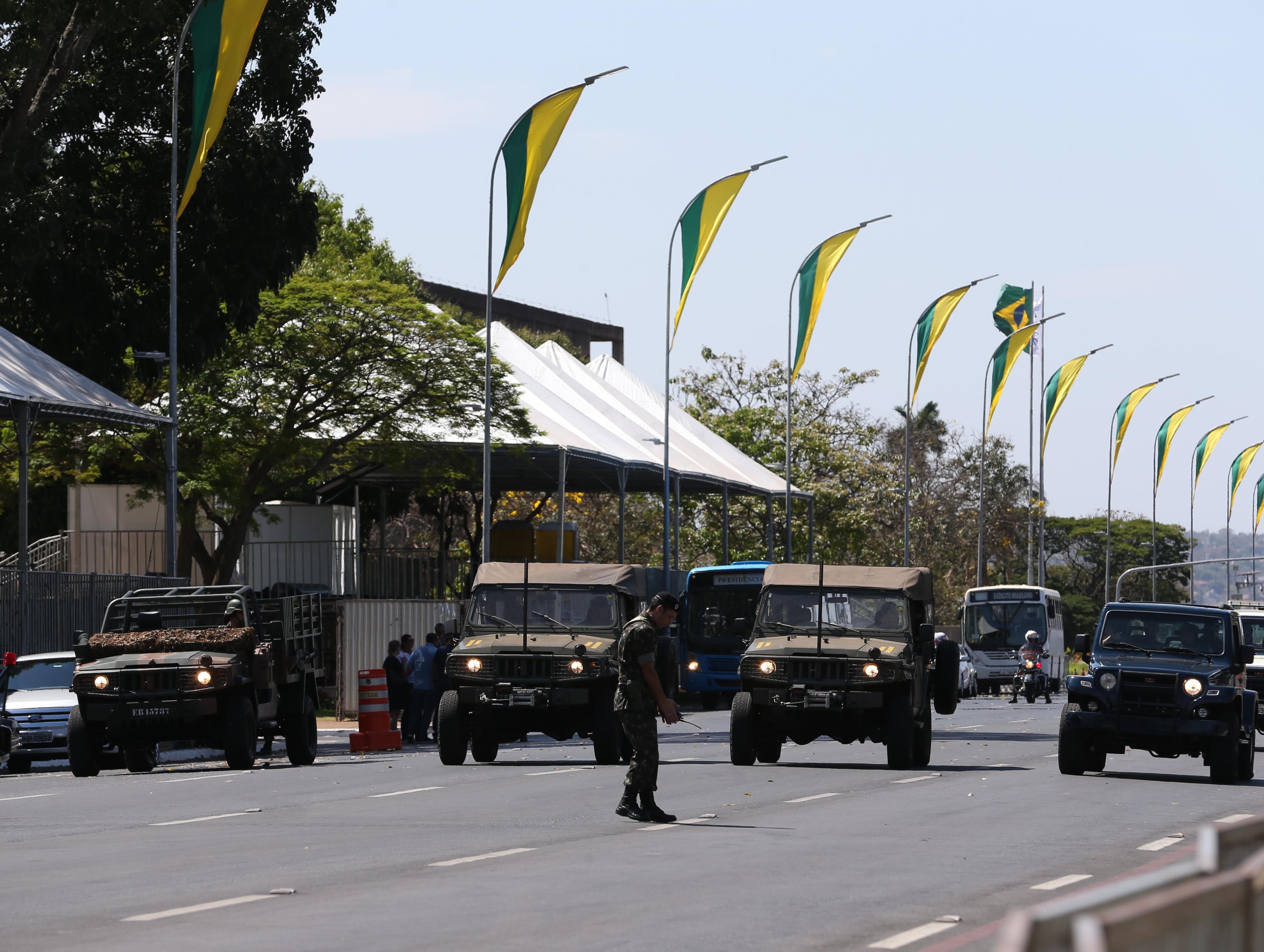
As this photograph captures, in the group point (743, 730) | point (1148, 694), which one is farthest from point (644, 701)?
point (1148, 694)

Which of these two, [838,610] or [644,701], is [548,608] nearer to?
[838,610]

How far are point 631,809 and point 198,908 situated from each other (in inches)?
218

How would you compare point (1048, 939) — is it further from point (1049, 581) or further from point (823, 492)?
point (1049, 581)

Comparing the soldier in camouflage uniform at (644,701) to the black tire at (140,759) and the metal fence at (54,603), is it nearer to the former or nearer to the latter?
the black tire at (140,759)

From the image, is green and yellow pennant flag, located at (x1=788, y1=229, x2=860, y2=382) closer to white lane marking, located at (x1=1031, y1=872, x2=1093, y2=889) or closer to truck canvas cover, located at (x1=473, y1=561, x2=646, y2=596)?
truck canvas cover, located at (x1=473, y1=561, x2=646, y2=596)

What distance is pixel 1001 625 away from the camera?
60.1m

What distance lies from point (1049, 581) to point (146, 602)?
104 meters

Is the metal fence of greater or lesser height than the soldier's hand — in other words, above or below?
above

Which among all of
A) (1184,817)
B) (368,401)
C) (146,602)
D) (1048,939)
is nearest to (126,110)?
(368,401)

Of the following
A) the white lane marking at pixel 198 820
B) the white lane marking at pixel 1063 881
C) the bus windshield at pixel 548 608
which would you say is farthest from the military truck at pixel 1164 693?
the white lane marking at pixel 1063 881

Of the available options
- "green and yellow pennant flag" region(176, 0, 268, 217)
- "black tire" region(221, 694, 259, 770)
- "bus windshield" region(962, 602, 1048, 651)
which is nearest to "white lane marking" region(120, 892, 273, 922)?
"black tire" region(221, 694, 259, 770)

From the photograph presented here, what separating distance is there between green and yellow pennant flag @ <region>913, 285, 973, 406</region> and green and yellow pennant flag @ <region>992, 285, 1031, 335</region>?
63.8ft

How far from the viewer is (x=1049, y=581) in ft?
403

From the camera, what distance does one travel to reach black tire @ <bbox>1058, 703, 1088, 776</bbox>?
2058 cm
